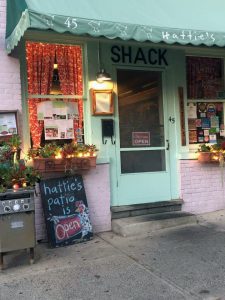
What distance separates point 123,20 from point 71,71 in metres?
1.47

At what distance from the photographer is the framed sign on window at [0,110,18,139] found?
17.8ft

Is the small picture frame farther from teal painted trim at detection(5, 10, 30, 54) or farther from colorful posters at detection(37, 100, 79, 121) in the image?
teal painted trim at detection(5, 10, 30, 54)

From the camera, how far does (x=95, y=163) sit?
5.84 m

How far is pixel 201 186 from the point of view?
6902 millimetres

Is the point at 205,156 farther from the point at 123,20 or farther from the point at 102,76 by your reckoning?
the point at 123,20

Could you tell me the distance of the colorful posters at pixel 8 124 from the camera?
542 cm

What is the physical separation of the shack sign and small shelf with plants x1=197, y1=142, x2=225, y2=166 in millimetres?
936

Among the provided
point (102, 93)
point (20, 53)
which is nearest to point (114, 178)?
point (102, 93)

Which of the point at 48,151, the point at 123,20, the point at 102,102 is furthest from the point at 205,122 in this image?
the point at 48,151

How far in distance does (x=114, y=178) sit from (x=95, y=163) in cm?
62

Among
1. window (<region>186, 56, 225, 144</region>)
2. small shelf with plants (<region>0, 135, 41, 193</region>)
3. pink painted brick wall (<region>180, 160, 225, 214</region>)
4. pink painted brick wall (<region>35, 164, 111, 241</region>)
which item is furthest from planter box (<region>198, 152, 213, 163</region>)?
small shelf with plants (<region>0, 135, 41, 193</region>)

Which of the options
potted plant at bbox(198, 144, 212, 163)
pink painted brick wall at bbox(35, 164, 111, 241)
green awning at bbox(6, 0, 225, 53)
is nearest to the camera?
green awning at bbox(6, 0, 225, 53)

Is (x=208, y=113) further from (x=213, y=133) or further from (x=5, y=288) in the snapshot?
(x=5, y=288)

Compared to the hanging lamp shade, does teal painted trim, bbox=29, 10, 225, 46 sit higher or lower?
higher
